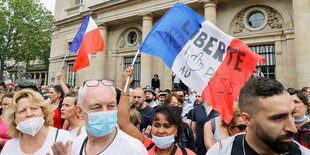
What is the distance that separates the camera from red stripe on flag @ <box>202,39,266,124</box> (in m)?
3.05

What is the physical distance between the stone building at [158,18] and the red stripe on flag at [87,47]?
27.6 feet

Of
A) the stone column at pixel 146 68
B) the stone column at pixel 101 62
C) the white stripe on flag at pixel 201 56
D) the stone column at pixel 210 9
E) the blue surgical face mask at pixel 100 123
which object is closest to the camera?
the blue surgical face mask at pixel 100 123

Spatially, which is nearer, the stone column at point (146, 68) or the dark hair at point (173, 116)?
the dark hair at point (173, 116)

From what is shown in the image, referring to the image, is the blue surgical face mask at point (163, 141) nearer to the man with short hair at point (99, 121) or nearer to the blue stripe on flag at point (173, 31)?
the man with short hair at point (99, 121)

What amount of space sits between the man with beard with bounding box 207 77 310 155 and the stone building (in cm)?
1036

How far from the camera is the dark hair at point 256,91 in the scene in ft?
5.30

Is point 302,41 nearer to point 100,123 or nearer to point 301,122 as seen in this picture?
point 301,122

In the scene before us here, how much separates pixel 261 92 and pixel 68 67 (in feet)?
73.8

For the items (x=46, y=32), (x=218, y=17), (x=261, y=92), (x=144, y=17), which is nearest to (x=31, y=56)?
(x=46, y=32)

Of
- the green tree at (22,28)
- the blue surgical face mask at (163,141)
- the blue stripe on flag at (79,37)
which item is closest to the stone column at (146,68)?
the blue stripe on flag at (79,37)

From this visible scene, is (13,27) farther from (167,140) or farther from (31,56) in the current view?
(167,140)

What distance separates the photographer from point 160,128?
282cm

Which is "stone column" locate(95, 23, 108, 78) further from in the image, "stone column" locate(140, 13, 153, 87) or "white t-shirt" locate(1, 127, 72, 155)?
A: "white t-shirt" locate(1, 127, 72, 155)

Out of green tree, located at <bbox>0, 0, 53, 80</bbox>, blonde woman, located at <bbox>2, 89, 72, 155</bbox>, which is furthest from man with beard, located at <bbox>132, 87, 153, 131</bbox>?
green tree, located at <bbox>0, 0, 53, 80</bbox>
